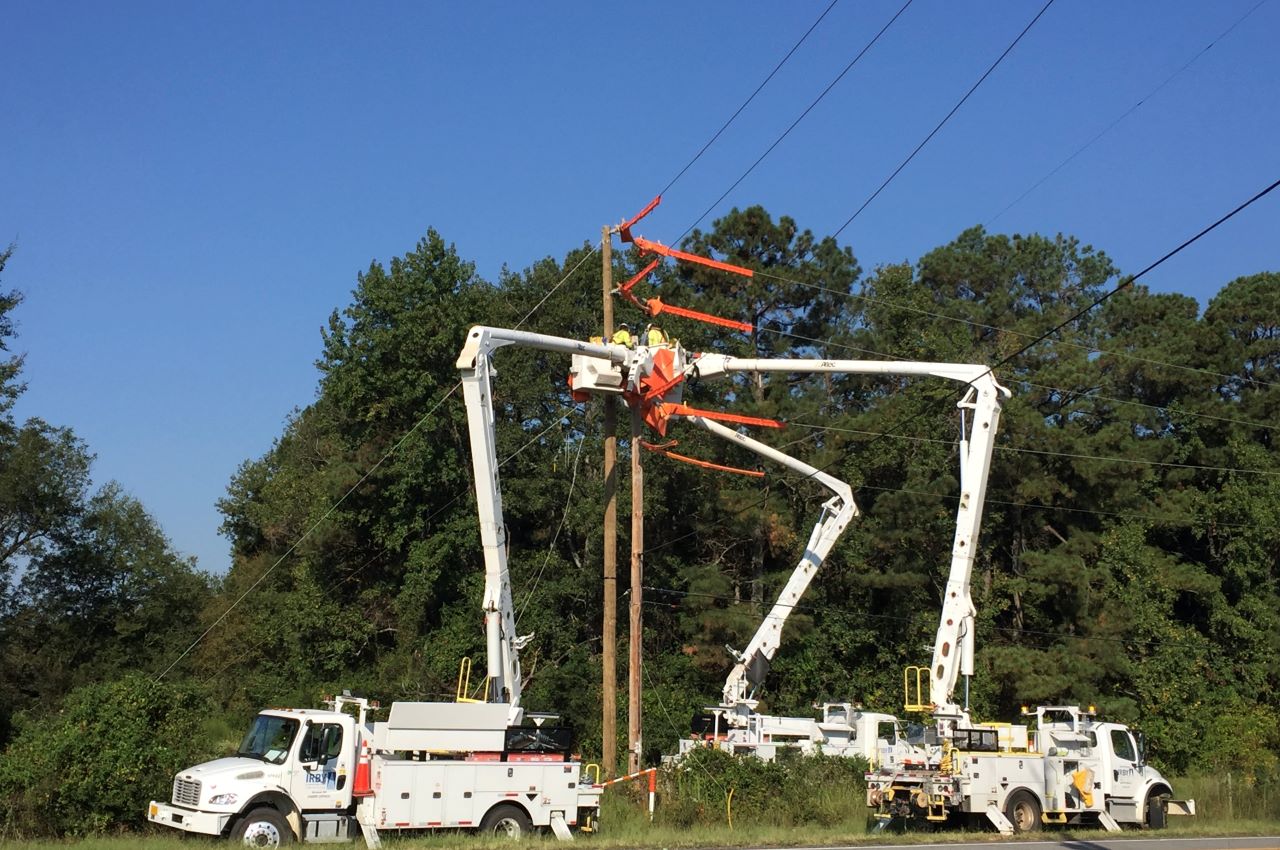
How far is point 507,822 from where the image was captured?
18.6 m

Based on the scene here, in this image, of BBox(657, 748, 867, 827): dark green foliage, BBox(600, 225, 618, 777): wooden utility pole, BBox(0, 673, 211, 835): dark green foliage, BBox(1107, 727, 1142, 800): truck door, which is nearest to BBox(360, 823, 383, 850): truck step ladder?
BBox(0, 673, 211, 835): dark green foliage

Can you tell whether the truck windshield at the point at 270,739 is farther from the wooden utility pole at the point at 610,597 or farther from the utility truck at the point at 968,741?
the utility truck at the point at 968,741

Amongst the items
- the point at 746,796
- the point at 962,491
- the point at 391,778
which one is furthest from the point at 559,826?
the point at 962,491

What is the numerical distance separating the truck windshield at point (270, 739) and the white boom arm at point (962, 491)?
11.7m

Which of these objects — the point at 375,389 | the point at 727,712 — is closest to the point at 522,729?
the point at 727,712

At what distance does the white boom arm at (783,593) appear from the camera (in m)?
30.2

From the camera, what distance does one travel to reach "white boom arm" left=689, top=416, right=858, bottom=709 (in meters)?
30.2

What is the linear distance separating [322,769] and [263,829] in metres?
1.19

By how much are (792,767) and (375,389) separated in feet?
81.3

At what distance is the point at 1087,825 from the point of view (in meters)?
24.0

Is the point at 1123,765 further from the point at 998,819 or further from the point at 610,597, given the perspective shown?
the point at 610,597

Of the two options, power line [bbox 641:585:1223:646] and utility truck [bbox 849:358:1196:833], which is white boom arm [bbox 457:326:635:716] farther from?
power line [bbox 641:585:1223:646]

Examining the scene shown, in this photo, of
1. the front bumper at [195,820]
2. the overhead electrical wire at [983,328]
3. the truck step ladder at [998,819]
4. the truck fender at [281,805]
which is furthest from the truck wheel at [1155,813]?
the overhead electrical wire at [983,328]

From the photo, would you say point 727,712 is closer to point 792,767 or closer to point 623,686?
point 792,767
